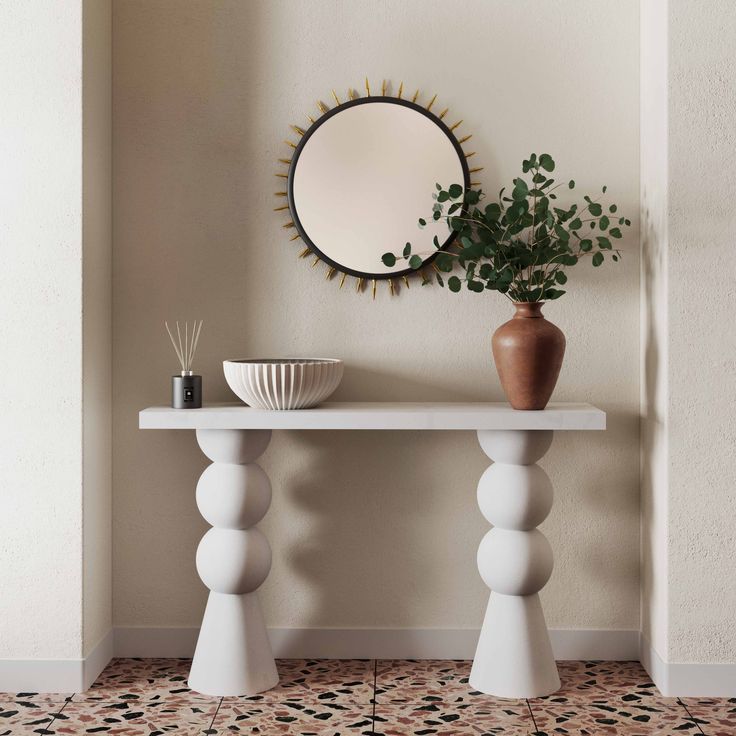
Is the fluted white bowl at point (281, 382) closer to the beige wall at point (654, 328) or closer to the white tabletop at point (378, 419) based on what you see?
the white tabletop at point (378, 419)

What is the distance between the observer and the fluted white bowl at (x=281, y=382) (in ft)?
7.79

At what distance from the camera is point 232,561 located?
2441 millimetres

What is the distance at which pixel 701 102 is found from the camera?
94.0 inches

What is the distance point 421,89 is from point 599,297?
2.87 ft

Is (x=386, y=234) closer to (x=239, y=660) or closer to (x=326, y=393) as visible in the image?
(x=326, y=393)

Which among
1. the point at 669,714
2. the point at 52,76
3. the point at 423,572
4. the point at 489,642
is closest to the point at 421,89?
the point at 52,76

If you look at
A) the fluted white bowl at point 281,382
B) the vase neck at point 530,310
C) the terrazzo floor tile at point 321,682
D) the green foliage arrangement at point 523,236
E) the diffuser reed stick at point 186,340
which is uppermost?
the green foliage arrangement at point 523,236

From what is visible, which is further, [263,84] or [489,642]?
[263,84]

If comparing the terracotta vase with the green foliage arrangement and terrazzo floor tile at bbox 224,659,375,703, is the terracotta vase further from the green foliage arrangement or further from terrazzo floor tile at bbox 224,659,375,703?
terrazzo floor tile at bbox 224,659,375,703

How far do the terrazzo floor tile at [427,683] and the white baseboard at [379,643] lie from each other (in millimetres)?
44

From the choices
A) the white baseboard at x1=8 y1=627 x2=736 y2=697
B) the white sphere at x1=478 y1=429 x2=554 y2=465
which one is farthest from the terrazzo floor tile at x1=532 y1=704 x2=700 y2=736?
the white sphere at x1=478 y1=429 x2=554 y2=465

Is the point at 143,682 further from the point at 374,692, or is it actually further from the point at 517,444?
the point at 517,444

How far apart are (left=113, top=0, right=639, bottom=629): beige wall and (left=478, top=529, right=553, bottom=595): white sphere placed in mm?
261

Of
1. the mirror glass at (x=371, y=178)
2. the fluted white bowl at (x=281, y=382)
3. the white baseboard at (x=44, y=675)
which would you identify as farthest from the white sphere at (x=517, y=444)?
the white baseboard at (x=44, y=675)
